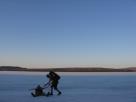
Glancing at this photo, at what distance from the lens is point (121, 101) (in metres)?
9.32

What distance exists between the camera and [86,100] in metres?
9.47

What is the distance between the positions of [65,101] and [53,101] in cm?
37

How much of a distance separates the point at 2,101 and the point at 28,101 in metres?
0.77

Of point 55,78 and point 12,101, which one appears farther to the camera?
point 55,78

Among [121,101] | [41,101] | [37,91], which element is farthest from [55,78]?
[121,101]

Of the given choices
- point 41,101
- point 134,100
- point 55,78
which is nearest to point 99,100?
point 134,100

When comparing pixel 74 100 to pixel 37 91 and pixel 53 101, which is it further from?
pixel 37 91

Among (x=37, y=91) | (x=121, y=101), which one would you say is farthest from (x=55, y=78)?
(x=121, y=101)

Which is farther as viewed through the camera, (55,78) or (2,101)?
(55,78)

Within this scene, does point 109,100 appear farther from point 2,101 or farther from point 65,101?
point 2,101

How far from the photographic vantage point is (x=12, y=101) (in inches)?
360

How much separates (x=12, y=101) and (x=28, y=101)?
493mm

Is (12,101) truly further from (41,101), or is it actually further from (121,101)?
(121,101)

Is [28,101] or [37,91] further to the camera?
[37,91]
